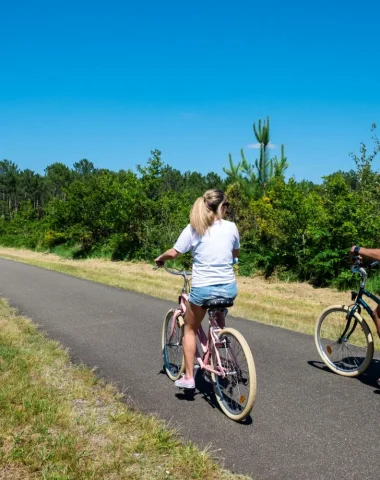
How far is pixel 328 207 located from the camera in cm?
1302

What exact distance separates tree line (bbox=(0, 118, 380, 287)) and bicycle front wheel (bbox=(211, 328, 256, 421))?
8452 mm

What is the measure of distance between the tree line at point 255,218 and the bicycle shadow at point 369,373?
6.58m

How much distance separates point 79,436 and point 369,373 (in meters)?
3.37

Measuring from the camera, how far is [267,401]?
4.44m

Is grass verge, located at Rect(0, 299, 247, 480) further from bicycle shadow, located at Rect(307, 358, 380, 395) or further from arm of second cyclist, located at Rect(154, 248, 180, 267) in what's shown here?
bicycle shadow, located at Rect(307, 358, 380, 395)

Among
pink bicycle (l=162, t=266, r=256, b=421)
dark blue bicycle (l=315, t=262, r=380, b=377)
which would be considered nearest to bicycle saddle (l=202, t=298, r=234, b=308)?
pink bicycle (l=162, t=266, r=256, b=421)

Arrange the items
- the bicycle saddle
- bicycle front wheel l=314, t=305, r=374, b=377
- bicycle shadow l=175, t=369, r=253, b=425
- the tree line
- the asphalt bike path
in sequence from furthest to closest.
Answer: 1. the tree line
2. bicycle front wheel l=314, t=305, r=374, b=377
3. bicycle shadow l=175, t=369, r=253, b=425
4. the bicycle saddle
5. the asphalt bike path

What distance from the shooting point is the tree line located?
12.6 metres

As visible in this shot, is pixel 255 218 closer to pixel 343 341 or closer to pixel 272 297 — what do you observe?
pixel 272 297

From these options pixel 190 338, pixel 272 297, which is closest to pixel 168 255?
pixel 190 338

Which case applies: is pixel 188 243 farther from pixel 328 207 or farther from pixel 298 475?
pixel 328 207

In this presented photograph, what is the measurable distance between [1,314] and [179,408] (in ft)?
18.1

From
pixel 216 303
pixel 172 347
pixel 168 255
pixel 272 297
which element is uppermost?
pixel 168 255

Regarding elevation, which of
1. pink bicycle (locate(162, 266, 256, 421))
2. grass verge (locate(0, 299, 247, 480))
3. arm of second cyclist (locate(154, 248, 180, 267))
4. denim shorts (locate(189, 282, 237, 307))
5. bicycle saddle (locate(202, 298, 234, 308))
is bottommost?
grass verge (locate(0, 299, 247, 480))
